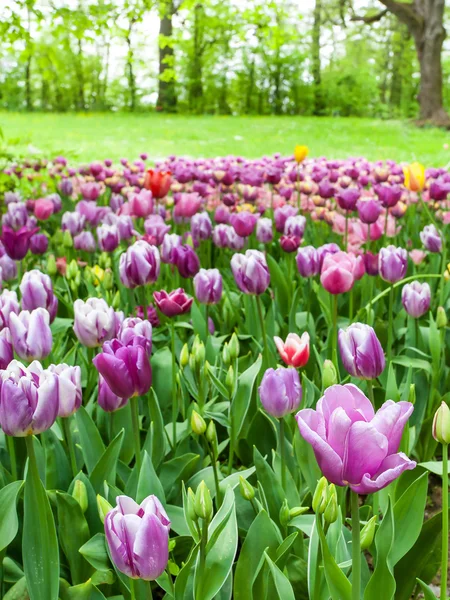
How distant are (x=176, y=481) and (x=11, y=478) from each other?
355 millimetres

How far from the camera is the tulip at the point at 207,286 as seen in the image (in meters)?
1.90

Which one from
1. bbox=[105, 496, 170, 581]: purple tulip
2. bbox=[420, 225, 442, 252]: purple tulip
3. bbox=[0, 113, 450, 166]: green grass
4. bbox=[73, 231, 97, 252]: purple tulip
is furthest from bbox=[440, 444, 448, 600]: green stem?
bbox=[0, 113, 450, 166]: green grass

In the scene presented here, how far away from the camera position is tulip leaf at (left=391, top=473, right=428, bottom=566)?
115 centimetres

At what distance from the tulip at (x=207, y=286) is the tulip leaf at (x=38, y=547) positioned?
91 cm

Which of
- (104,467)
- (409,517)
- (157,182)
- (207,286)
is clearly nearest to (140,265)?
(207,286)

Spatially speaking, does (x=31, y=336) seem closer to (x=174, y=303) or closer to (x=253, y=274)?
(x=174, y=303)

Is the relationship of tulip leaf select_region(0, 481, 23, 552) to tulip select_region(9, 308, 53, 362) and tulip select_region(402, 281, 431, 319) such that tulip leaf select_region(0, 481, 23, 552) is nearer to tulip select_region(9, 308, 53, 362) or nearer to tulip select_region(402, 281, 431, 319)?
tulip select_region(9, 308, 53, 362)

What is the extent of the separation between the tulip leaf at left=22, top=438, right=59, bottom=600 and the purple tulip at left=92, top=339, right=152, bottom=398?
0.21 meters

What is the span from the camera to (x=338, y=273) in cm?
170

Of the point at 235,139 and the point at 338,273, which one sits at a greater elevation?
the point at 235,139

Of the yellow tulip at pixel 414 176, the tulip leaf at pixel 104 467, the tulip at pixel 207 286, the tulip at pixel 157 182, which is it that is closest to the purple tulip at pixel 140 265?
the tulip at pixel 207 286

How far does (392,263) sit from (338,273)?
11.8 inches

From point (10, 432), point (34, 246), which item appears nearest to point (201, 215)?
point (34, 246)

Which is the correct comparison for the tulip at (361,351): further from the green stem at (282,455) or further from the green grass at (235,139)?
the green grass at (235,139)
